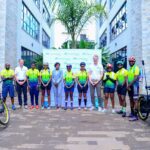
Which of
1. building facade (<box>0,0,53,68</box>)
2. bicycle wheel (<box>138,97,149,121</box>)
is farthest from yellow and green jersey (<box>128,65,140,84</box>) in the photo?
building facade (<box>0,0,53,68</box>)

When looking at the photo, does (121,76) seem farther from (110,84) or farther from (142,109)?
(142,109)

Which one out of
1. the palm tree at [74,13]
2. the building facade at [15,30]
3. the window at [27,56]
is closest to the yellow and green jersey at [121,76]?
the building facade at [15,30]

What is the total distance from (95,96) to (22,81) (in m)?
2.69

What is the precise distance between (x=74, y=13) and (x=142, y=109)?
1090cm

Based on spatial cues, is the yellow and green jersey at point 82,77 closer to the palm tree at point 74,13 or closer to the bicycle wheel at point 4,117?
the bicycle wheel at point 4,117

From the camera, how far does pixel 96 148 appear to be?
623 centimetres

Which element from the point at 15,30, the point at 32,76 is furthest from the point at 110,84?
the point at 15,30

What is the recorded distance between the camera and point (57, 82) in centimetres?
1229

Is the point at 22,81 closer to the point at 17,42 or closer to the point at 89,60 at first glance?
the point at 89,60

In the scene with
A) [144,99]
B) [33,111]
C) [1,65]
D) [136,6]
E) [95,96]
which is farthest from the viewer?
[136,6]

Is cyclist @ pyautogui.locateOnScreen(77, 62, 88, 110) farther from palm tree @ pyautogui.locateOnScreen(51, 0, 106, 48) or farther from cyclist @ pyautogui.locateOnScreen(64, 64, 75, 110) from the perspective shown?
palm tree @ pyautogui.locateOnScreen(51, 0, 106, 48)

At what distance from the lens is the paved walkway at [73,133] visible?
6.45 m

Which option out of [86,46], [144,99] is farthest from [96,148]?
[86,46]

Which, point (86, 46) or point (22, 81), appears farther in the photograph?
point (86, 46)
